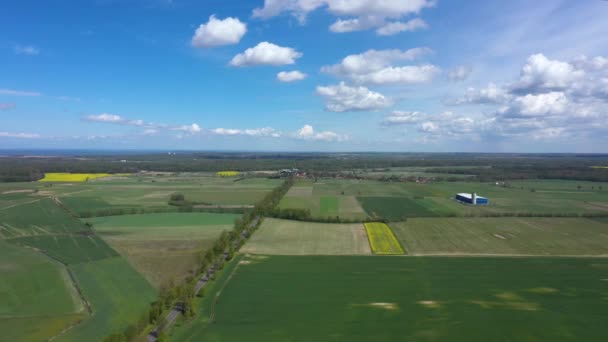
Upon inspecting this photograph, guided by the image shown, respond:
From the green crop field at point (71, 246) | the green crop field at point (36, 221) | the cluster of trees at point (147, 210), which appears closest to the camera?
the green crop field at point (71, 246)

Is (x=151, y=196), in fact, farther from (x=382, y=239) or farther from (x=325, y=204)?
(x=382, y=239)

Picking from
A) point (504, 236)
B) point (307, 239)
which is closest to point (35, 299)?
point (307, 239)

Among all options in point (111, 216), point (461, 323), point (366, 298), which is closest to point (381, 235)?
point (366, 298)

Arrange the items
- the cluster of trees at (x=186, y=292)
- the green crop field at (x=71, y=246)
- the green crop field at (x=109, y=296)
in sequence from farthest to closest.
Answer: the green crop field at (x=71, y=246) < the green crop field at (x=109, y=296) < the cluster of trees at (x=186, y=292)

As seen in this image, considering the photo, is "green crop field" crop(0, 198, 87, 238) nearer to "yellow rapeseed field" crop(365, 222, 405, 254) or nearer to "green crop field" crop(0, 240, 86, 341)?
"green crop field" crop(0, 240, 86, 341)

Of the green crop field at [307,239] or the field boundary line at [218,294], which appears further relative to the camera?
the green crop field at [307,239]

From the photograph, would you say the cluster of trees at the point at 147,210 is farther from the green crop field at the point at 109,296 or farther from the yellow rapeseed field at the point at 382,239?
the green crop field at the point at 109,296

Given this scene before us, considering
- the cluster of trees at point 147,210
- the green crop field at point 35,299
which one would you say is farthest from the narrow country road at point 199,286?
the cluster of trees at point 147,210
